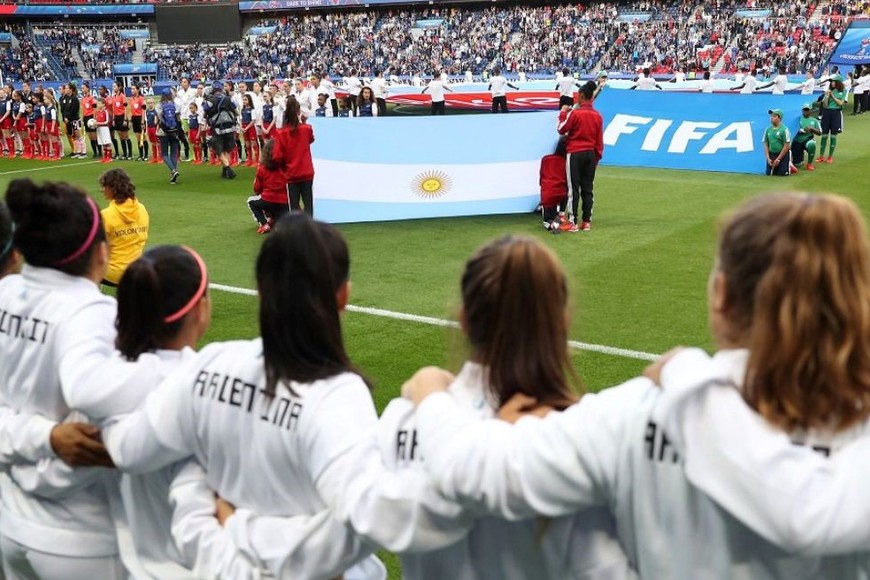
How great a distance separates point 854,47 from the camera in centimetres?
3023

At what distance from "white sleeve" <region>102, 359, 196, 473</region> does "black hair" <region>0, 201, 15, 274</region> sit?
45.0 inches

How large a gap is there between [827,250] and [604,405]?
21.3 inches

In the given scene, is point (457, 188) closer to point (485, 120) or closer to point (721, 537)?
point (485, 120)

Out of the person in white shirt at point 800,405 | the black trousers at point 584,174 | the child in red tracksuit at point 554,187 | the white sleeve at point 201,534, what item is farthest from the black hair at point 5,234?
the black trousers at point 584,174

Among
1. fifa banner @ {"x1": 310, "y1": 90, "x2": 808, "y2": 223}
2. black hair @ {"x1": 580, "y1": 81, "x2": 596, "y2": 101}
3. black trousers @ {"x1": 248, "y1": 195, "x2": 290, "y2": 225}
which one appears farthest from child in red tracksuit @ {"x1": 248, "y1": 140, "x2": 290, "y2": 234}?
black hair @ {"x1": 580, "y1": 81, "x2": 596, "y2": 101}

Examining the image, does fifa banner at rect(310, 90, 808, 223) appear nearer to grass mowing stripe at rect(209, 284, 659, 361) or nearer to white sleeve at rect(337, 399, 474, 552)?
grass mowing stripe at rect(209, 284, 659, 361)

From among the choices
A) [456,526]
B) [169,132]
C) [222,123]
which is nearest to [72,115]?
[169,132]

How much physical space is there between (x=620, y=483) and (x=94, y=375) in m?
1.58

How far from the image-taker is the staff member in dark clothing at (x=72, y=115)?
22.1 meters

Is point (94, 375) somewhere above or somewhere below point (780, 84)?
below

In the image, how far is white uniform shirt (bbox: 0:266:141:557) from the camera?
2746 mm

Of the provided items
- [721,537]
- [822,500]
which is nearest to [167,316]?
[721,537]

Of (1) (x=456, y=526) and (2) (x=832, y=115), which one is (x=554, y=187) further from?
(1) (x=456, y=526)

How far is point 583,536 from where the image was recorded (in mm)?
1998
